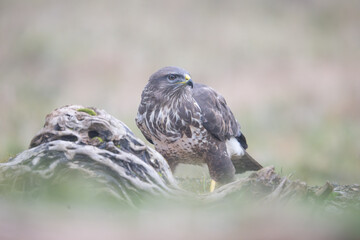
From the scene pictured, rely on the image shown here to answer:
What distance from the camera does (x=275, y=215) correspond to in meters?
1.44

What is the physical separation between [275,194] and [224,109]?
7.82 feet

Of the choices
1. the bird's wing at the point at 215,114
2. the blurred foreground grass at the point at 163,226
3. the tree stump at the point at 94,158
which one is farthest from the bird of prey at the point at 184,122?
the blurred foreground grass at the point at 163,226

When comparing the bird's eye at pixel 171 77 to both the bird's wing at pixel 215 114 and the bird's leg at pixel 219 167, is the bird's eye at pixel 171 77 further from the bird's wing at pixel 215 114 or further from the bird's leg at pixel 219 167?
the bird's leg at pixel 219 167

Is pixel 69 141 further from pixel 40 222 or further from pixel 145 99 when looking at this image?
pixel 40 222

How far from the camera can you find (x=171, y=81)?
4.65 metres

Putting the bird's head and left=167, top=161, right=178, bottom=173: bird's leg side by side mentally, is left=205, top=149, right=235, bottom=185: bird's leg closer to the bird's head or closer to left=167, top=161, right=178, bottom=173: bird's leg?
left=167, top=161, right=178, bottom=173: bird's leg

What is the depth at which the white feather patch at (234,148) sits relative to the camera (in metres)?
5.34

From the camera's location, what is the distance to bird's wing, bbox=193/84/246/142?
4.88m

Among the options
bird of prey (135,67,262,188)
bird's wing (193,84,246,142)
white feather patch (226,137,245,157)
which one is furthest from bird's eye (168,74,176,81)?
white feather patch (226,137,245,157)

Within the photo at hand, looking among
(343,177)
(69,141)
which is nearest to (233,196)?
(69,141)

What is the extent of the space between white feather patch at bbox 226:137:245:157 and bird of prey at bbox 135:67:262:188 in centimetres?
12

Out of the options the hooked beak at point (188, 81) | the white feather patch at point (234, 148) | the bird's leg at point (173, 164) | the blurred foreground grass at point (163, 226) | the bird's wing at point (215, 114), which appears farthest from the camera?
the white feather patch at point (234, 148)

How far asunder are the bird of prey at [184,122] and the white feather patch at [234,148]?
125mm

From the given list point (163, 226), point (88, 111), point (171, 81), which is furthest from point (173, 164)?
point (163, 226)
